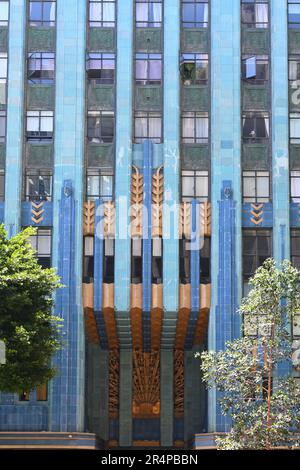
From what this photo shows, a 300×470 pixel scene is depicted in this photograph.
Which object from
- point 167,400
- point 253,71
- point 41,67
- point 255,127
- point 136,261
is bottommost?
point 167,400

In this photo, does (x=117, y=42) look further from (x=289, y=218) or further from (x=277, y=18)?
(x=289, y=218)

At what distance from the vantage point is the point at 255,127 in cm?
5266

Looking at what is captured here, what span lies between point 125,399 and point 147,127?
Answer: 1500 centimetres

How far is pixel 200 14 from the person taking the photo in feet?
176

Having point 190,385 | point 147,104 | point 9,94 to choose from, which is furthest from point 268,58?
point 190,385

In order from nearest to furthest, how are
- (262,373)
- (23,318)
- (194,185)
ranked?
(262,373)
(23,318)
(194,185)

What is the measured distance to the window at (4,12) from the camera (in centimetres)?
5378

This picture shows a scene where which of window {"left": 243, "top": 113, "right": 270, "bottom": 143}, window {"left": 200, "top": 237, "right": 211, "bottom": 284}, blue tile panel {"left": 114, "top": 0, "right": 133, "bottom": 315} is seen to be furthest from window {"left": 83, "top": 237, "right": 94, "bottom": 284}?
window {"left": 243, "top": 113, "right": 270, "bottom": 143}

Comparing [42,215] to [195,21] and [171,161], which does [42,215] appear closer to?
[171,161]

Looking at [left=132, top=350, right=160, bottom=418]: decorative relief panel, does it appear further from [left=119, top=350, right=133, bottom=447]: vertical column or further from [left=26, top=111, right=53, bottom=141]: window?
[left=26, top=111, right=53, bottom=141]: window

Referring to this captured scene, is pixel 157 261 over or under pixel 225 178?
under

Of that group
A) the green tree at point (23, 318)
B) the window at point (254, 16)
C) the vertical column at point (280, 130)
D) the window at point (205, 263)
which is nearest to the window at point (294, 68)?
the vertical column at point (280, 130)

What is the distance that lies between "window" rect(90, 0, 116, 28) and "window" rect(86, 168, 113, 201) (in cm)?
800

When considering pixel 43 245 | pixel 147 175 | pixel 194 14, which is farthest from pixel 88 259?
pixel 194 14
